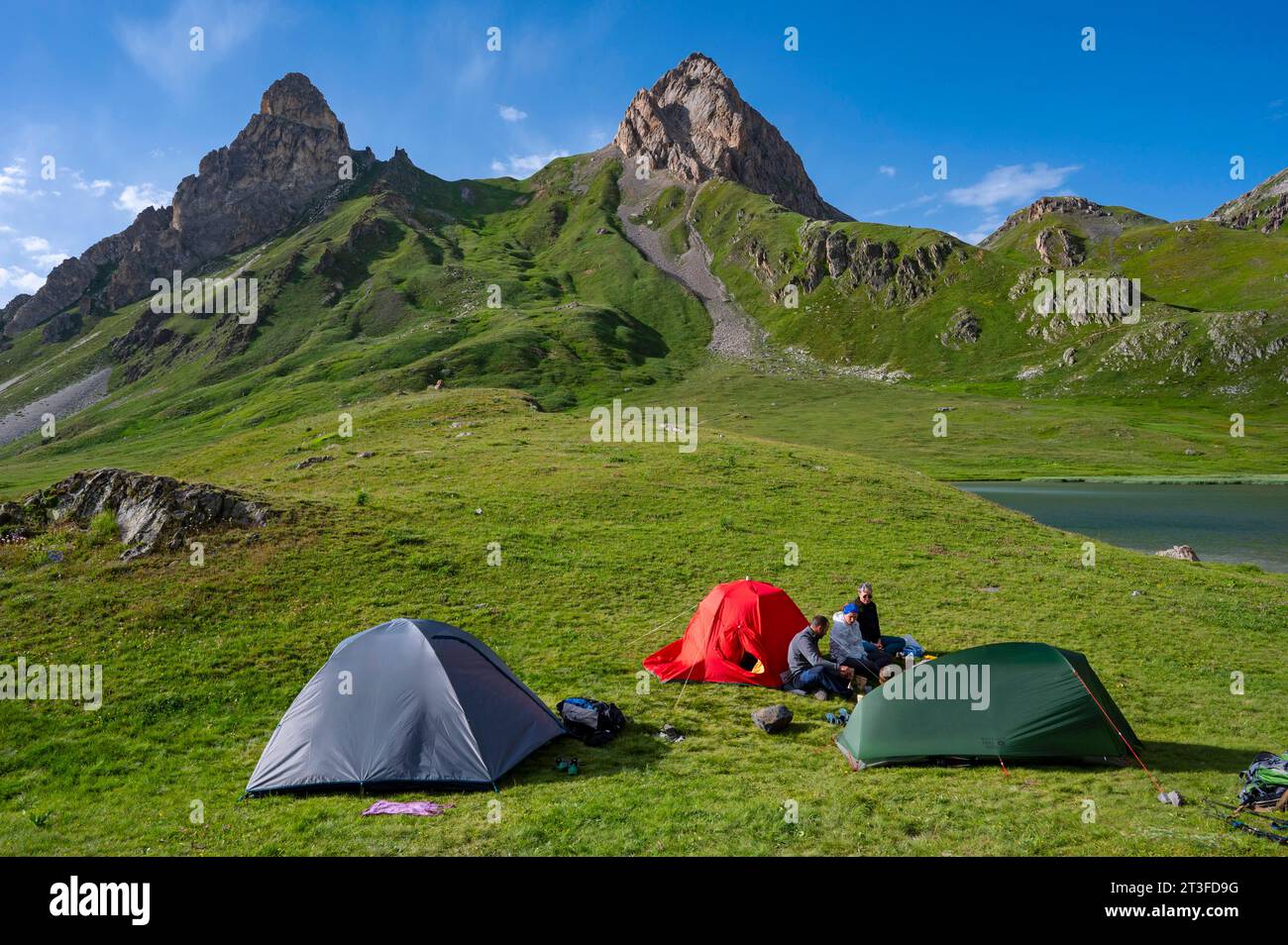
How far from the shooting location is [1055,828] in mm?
10555

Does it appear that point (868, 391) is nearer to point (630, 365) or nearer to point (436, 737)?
point (630, 365)

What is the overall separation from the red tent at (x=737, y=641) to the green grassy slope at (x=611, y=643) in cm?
82

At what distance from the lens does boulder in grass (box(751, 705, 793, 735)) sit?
50.4 feet

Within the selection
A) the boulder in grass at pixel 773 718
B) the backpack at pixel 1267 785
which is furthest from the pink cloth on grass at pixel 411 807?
the backpack at pixel 1267 785

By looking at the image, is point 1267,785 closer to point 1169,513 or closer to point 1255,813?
point 1255,813

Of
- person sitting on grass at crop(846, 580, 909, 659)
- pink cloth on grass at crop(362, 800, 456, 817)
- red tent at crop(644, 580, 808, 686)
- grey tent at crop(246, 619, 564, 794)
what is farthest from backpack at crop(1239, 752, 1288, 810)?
pink cloth on grass at crop(362, 800, 456, 817)

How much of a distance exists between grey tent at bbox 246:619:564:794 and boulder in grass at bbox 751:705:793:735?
4688mm

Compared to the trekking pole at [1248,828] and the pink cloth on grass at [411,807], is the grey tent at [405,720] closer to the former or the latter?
the pink cloth on grass at [411,807]

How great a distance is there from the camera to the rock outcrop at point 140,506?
26031 mm

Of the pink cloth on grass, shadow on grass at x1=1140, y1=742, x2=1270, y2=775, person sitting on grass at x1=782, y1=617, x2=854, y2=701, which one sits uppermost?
person sitting on grass at x1=782, y1=617, x2=854, y2=701

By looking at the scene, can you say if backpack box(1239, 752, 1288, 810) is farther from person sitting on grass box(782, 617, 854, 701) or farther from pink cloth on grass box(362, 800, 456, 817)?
pink cloth on grass box(362, 800, 456, 817)

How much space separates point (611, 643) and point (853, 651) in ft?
24.8

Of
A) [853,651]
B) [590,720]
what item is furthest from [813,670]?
[590,720]
